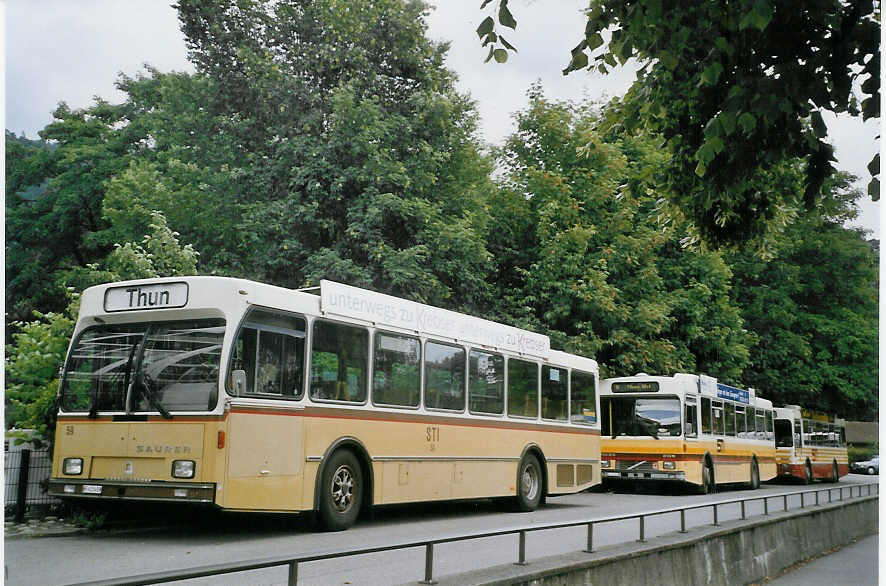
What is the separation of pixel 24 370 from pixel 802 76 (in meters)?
10.6

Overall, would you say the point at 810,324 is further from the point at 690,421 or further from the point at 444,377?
the point at 444,377

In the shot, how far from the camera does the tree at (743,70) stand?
26.7ft

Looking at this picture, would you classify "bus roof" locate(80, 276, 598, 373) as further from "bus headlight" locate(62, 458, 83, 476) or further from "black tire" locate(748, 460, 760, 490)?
"black tire" locate(748, 460, 760, 490)

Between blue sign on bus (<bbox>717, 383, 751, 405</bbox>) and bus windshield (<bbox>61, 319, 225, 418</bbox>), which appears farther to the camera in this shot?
blue sign on bus (<bbox>717, 383, 751, 405</bbox>)

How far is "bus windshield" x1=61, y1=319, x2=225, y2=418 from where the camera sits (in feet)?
34.8

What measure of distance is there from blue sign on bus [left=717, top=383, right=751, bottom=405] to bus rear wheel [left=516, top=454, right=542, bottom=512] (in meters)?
10.9

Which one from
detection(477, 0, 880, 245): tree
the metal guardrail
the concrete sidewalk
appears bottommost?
the concrete sidewalk

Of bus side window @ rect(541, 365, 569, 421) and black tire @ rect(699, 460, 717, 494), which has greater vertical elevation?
bus side window @ rect(541, 365, 569, 421)

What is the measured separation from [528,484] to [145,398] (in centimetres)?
789

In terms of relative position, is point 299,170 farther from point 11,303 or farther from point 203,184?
point 11,303

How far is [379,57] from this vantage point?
25719 mm

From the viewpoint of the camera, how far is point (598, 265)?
96.4 ft

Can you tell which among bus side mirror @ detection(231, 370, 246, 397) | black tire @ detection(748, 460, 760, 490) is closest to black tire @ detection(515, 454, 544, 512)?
bus side mirror @ detection(231, 370, 246, 397)

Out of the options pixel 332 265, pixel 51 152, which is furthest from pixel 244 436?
pixel 51 152
